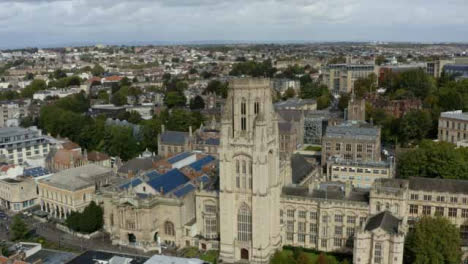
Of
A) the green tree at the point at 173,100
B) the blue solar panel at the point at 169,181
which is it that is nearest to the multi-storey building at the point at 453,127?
the blue solar panel at the point at 169,181

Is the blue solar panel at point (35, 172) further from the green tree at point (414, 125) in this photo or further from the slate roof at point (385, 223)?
the green tree at point (414, 125)

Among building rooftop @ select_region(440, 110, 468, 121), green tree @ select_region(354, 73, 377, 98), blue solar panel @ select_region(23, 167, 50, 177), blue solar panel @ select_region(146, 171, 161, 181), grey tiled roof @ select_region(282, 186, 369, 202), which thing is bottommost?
blue solar panel @ select_region(23, 167, 50, 177)

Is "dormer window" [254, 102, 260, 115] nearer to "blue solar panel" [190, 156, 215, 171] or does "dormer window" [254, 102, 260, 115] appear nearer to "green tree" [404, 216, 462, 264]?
"green tree" [404, 216, 462, 264]

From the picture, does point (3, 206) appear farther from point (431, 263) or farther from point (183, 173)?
point (431, 263)

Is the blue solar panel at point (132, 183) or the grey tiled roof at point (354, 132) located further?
the grey tiled roof at point (354, 132)

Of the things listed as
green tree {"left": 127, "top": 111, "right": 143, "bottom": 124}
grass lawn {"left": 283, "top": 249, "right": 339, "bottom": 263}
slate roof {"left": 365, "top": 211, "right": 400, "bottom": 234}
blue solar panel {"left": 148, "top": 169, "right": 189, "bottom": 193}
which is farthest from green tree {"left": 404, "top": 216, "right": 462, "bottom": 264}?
green tree {"left": 127, "top": 111, "right": 143, "bottom": 124}

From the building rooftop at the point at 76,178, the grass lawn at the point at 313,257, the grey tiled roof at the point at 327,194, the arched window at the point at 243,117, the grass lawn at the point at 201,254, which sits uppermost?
the arched window at the point at 243,117

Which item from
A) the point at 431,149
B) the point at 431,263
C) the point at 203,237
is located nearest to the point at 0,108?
the point at 203,237
